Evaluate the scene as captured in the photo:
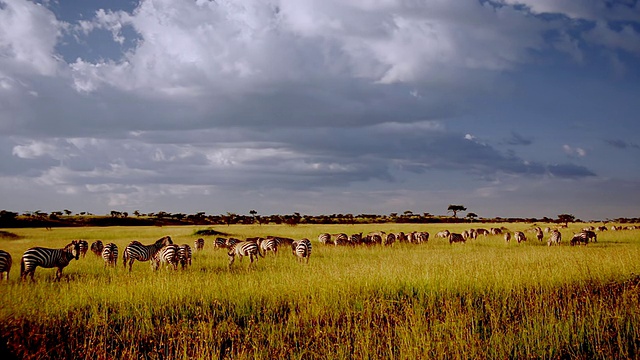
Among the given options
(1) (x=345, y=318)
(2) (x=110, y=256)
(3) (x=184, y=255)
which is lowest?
(1) (x=345, y=318)

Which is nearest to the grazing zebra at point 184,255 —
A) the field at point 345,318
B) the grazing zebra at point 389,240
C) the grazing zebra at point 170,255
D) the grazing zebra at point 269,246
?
the grazing zebra at point 170,255

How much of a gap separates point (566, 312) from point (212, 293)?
368 inches

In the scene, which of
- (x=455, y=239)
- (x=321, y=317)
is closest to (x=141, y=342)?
(x=321, y=317)

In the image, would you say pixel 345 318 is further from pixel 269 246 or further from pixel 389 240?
pixel 389 240

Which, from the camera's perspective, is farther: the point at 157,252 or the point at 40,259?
the point at 157,252

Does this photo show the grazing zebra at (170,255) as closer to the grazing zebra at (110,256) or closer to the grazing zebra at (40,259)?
the grazing zebra at (110,256)

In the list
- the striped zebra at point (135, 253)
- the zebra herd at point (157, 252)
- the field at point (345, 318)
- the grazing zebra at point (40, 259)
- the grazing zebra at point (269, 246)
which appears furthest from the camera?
the grazing zebra at point (269, 246)

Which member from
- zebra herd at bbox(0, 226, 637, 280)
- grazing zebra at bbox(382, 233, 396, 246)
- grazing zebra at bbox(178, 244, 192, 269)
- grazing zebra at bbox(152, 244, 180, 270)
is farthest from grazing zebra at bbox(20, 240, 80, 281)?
grazing zebra at bbox(382, 233, 396, 246)

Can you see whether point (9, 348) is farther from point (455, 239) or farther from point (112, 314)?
point (455, 239)

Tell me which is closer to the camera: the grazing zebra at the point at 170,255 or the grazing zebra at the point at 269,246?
the grazing zebra at the point at 170,255

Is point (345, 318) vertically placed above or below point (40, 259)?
below

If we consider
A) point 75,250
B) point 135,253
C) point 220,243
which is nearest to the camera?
point 75,250

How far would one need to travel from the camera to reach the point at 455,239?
A: 37.9 meters

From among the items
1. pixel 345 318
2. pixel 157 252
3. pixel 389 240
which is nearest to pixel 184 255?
pixel 157 252
